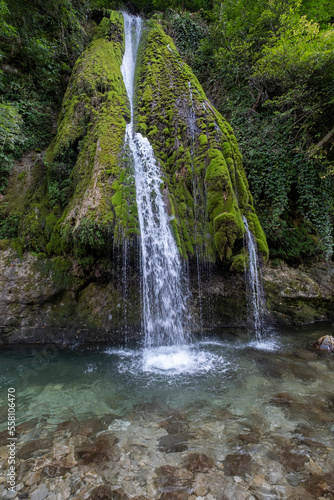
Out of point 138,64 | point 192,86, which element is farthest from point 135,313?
point 138,64

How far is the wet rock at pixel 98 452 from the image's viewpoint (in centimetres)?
239

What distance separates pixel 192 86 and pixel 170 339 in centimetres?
860

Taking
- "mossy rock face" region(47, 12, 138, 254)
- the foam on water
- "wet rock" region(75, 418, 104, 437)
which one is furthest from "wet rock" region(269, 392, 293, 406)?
"mossy rock face" region(47, 12, 138, 254)

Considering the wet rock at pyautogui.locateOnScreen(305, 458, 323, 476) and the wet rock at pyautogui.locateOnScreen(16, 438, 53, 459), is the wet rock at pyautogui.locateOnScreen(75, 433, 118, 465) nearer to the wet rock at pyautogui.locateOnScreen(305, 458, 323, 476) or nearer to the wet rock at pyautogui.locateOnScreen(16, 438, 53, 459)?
the wet rock at pyautogui.locateOnScreen(16, 438, 53, 459)

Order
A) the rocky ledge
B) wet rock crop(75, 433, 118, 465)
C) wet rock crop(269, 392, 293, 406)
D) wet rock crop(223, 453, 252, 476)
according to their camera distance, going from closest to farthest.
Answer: wet rock crop(223, 453, 252, 476) → wet rock crop(75, 433, 118, 465) → wet rock crop(269, 392, 293, 406) → the rocky ledge

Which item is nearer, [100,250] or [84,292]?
[100,250]

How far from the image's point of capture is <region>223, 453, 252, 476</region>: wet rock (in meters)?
2.20

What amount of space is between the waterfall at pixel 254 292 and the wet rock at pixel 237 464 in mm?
4231

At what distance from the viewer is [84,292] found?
661 centimetres

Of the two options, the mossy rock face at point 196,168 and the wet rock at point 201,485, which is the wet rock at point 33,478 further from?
the mossy rock face at point 196,168

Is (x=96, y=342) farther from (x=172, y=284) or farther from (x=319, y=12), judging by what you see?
(x=319, y=12)

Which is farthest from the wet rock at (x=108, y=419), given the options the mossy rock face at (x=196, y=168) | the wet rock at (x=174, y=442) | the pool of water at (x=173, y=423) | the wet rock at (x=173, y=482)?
the mossy rock face at (x=196, y=168)

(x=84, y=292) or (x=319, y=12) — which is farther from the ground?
(x=319, y=12)

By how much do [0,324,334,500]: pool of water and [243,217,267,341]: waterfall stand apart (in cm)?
131
